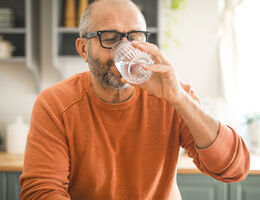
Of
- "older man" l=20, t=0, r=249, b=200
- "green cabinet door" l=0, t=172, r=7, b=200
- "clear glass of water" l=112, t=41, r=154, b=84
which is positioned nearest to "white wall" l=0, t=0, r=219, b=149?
"green cabinet door" l=0, t=172, r=7, b=200

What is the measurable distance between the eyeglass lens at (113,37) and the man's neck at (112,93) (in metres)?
0.19

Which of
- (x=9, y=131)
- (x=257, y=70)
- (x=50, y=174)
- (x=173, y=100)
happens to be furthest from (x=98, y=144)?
(x=257, y=70)

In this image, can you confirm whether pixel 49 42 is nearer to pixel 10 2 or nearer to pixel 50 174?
pixel 10 2

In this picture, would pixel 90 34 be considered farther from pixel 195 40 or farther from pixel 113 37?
pixel 195 40

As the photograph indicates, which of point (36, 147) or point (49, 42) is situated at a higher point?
point (49, 42)

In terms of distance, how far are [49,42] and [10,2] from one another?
45cm

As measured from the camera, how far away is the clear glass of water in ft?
3.05

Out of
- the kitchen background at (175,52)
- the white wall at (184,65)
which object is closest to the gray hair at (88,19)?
the kitchen background at (175,52)

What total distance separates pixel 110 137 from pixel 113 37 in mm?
395

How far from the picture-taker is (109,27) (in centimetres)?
113

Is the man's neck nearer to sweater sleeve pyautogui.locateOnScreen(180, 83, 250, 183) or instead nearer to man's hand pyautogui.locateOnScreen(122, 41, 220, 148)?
man's hand pyautogui.locateOnScreen(122, 41, 220, 148)

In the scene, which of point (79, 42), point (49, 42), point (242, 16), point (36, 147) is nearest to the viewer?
point (36, 147)

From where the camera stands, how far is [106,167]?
45.2 inches

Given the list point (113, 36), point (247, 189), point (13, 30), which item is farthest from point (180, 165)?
point (13, 30)
